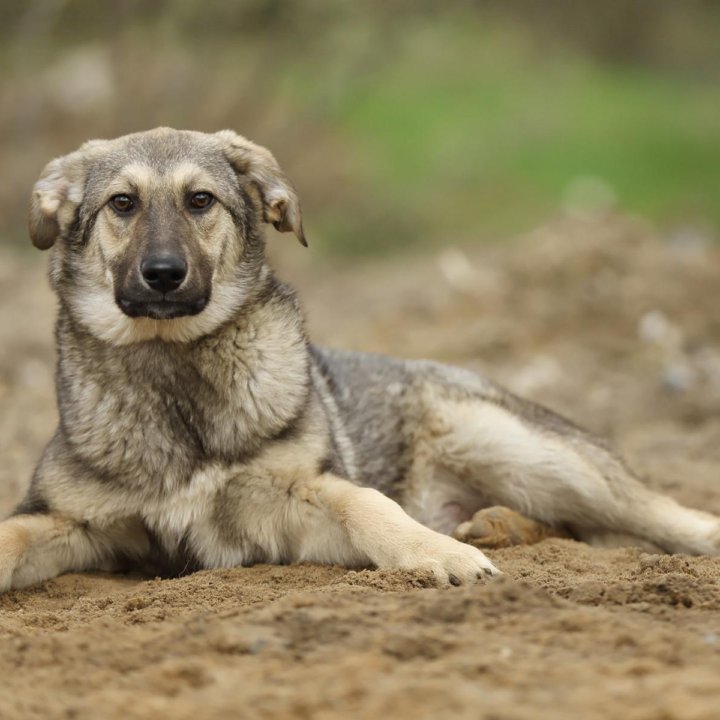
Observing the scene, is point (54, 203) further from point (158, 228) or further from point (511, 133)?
point (511, 133)

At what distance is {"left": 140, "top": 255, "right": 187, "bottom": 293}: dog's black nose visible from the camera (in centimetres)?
561

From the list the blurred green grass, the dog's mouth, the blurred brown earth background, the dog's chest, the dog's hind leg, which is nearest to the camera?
the blurred brown earth background

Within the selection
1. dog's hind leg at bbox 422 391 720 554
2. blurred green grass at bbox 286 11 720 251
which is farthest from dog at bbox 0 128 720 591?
blurred green grass at bbox 286 11 720 251

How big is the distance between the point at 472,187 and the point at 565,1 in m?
9.70

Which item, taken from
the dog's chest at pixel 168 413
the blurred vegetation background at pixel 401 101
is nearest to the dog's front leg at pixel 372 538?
the dog's chest at pixel 168 413

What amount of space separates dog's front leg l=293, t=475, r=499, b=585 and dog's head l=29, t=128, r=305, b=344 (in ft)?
3.16

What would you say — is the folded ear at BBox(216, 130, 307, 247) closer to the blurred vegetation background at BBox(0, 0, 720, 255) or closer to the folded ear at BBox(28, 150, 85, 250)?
the folded ear at BBox(28, 150, 85, 250)

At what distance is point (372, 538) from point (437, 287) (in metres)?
10.6

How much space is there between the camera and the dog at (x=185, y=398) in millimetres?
5766

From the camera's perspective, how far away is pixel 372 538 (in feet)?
18.1

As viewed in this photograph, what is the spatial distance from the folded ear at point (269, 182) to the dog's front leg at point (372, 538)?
1335 millimetres

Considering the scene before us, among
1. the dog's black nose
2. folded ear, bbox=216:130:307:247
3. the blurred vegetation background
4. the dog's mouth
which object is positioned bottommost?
the dog's mouth

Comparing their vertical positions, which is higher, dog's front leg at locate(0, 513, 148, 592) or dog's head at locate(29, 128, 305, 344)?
dog's head at locate(29, 128, 305, 344)

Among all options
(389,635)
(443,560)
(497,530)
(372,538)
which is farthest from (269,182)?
(389,635)
